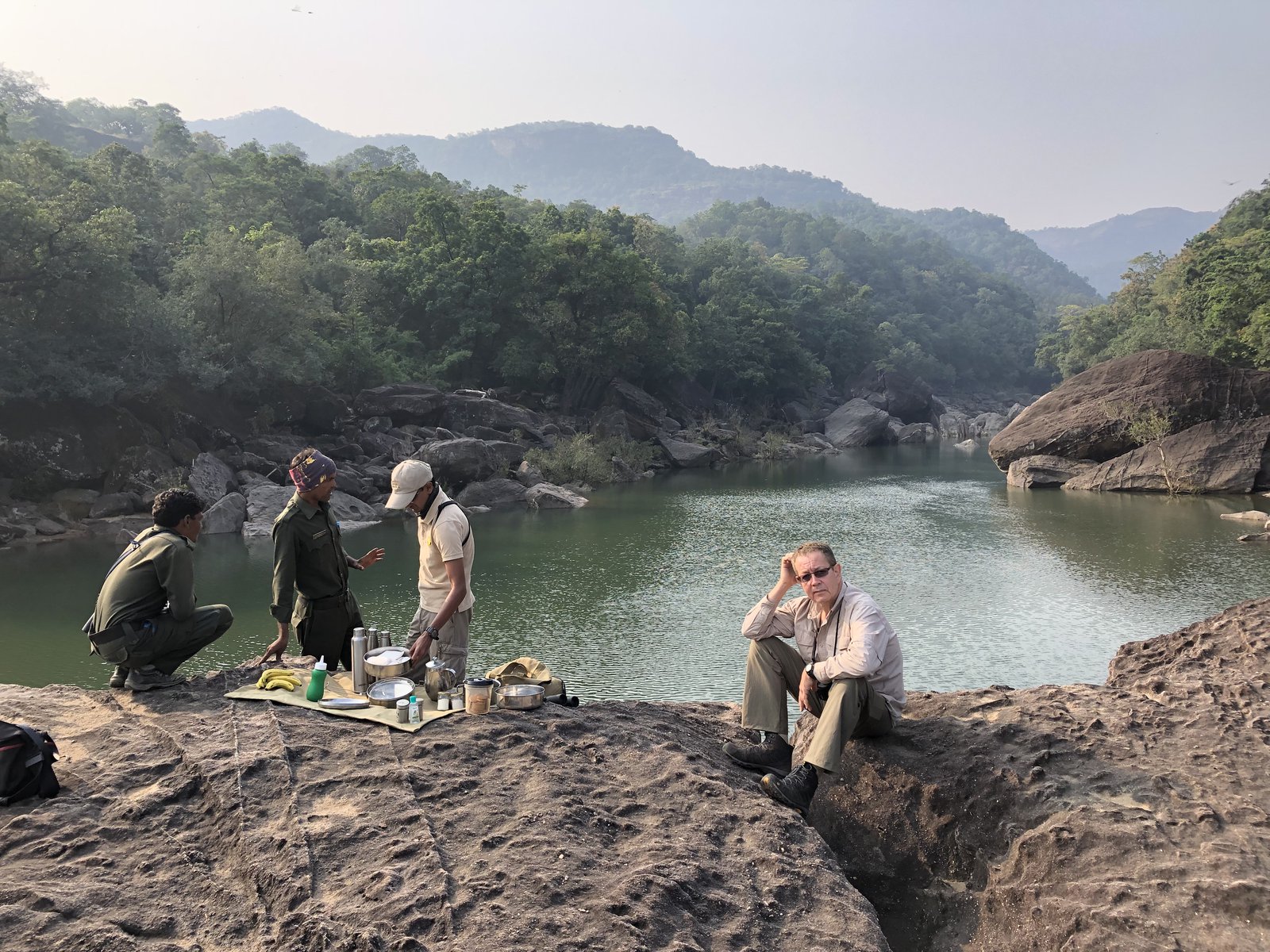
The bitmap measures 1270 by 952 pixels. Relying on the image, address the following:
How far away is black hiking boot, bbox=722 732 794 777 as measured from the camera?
494 cm

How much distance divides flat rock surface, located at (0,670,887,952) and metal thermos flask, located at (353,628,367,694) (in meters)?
0.42

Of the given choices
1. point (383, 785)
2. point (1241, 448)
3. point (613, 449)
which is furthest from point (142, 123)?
point (383, 785)

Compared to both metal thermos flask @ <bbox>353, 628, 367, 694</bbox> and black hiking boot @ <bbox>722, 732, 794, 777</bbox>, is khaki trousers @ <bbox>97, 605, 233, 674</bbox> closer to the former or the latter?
metal thermos flask @ <bbox>353, 628, 367, 694</bbox>

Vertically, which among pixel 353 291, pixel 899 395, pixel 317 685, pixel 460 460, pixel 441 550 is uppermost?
pixel 353 291

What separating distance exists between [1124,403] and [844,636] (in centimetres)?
2708

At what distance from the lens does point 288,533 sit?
18.6 ft

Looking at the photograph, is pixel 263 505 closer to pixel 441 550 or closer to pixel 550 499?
pixel 550 499

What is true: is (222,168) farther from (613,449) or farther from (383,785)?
(383,785)

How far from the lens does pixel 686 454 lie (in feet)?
126

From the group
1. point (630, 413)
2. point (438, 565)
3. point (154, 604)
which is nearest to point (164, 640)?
point (154, 604)

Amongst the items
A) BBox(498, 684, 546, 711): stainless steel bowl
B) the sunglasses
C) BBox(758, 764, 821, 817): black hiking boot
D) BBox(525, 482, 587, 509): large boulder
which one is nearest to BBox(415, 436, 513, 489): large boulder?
BBox(525, 482, 587, 509): large boulder

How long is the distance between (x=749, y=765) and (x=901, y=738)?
0.89 metres

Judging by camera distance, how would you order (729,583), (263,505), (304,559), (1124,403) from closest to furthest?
(304,559) → (729,583) → (263,505) → (1124,403)

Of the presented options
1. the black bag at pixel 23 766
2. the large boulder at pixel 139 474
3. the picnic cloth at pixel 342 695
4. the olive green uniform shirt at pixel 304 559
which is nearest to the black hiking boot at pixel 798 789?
the picnic cloth at pixel 342 695
